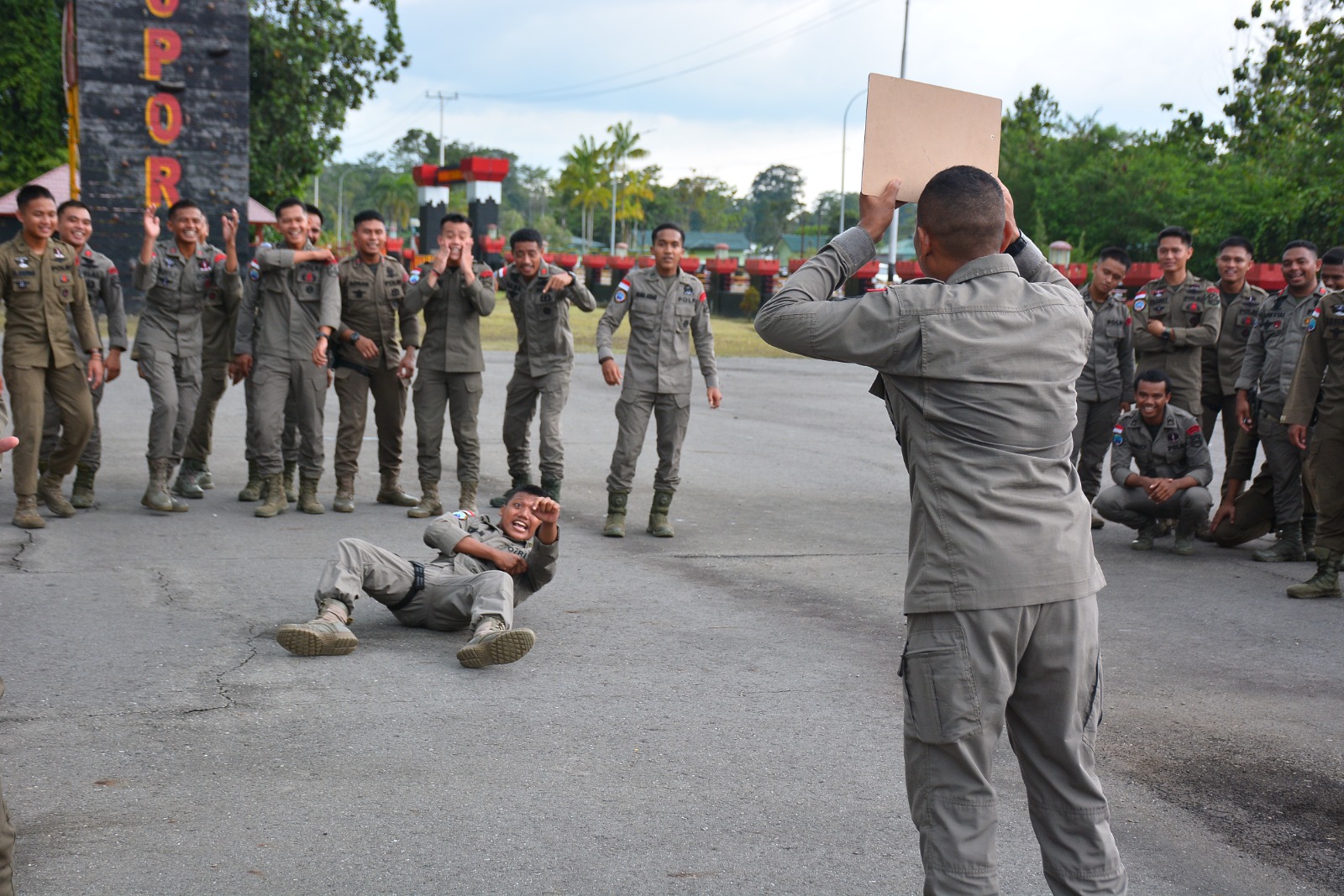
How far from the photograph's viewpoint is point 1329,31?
2056cm

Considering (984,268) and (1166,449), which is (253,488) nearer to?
(1166,449)

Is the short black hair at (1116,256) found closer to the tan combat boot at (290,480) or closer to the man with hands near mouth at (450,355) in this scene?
the man with hands near mouth at (450,355)

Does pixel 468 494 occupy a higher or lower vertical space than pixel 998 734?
lower

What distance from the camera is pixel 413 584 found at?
19.6ft

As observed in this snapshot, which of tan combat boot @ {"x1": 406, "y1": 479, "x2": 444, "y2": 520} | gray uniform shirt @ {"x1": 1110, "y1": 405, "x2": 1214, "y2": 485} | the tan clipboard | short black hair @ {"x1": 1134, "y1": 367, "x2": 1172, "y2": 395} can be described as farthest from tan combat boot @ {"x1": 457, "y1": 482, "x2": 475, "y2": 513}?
the tan clipboard

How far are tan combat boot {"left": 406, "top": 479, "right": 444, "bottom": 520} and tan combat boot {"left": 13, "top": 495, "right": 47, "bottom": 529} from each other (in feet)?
7.94

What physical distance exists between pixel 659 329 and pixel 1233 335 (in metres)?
4.38

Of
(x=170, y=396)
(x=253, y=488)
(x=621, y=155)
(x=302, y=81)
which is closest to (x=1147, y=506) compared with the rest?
(x=253, y=488)

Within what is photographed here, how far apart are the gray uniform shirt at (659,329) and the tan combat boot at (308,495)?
2.32m

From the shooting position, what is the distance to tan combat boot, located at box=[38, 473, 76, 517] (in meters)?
8.52

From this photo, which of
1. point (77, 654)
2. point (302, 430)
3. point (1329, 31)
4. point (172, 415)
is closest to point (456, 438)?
point (302, 430)

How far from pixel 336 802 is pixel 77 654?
2162 millimetres

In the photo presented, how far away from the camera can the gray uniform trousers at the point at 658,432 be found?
8.71 meters

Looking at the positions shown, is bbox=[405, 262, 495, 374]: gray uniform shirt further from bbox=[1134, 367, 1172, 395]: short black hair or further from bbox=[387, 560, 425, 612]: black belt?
bbox=[1134, 367, 1172, 395]: short black hair
